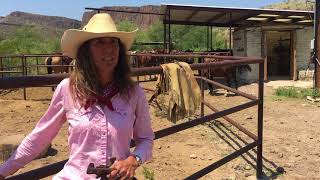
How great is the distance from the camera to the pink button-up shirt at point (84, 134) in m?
1.91

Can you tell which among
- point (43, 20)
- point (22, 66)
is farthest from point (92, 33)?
point (43, 20)

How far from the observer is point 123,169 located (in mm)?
1797

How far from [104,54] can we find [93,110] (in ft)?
0.81

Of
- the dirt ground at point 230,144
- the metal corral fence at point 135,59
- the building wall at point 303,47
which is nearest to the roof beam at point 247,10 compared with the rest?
the building wall at point 303,47

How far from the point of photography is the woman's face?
1.97 meters

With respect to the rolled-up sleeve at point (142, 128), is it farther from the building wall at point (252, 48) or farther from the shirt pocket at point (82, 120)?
the building wall at point (252, 48)

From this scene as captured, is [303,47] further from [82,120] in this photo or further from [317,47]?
[82,120]

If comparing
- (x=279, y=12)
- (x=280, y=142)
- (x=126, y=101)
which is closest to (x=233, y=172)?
(x=280, y=142)

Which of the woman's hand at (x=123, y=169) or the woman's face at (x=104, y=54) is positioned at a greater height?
the woman's face at (x=104, y=54)

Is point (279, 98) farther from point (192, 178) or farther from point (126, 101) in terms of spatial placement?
point (126, 101)

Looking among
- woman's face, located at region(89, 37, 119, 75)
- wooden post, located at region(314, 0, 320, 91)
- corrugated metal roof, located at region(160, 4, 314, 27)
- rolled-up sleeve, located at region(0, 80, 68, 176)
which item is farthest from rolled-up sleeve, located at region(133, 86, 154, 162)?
corrugated metal roof, located at region(160, 4, 314, 27)

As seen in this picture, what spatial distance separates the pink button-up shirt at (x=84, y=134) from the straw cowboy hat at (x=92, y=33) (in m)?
0.18

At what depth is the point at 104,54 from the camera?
1975 mm

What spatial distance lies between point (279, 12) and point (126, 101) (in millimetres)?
13699
